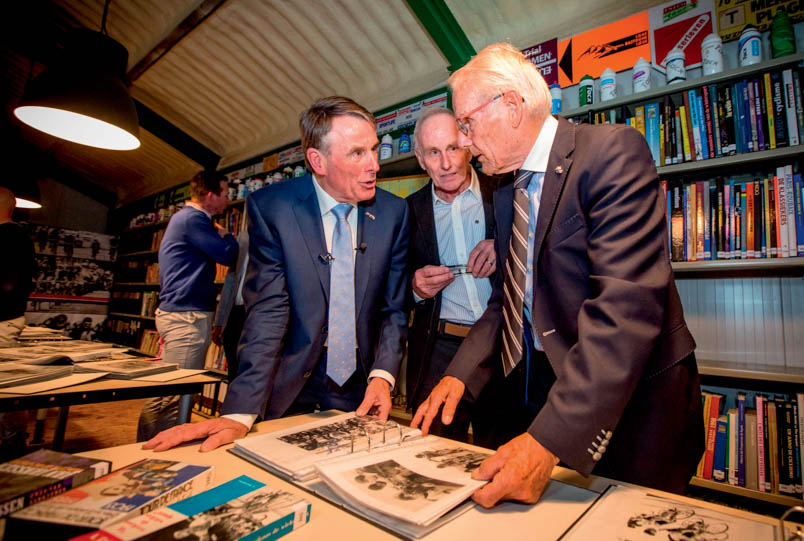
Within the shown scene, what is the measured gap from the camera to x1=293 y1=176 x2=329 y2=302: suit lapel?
Result: 4.32 feet

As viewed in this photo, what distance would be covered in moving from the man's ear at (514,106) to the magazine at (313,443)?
2.94 ft

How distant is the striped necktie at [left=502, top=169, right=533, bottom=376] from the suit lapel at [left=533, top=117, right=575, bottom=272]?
106 millimetres

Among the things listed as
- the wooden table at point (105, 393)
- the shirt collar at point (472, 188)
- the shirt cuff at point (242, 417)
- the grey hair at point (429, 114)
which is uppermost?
the grey hair at point (429, 114)

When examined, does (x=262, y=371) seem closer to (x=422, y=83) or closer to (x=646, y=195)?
(x=646, y=195)

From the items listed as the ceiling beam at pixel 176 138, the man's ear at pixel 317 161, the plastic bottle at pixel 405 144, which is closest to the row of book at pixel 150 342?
the ceiling beam at pixel 176 138

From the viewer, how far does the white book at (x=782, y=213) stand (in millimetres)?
1525

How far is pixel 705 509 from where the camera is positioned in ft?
1.86

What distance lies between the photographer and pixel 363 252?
4.61 feet

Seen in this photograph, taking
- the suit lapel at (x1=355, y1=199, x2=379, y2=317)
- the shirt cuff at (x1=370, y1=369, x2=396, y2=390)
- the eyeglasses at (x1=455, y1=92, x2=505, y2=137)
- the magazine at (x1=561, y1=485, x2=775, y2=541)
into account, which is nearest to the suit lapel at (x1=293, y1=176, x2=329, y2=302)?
the suit lapel at (x1=355, y1=199, x2=379, y2=317)

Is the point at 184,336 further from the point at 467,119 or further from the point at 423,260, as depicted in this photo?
the point at 467,119

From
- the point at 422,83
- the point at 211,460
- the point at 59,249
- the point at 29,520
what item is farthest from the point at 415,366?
the point at 59,249

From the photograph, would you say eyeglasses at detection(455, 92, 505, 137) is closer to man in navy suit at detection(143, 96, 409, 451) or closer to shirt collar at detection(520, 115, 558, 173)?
shirt collar at detection(520, 115, 558, 173)

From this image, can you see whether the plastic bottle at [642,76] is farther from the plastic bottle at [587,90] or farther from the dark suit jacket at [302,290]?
the dark suit jacket at [302,290]

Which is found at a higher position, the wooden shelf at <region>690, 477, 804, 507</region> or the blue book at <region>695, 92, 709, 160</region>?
the blue book at <region>695, 92, 709, 160</region>
